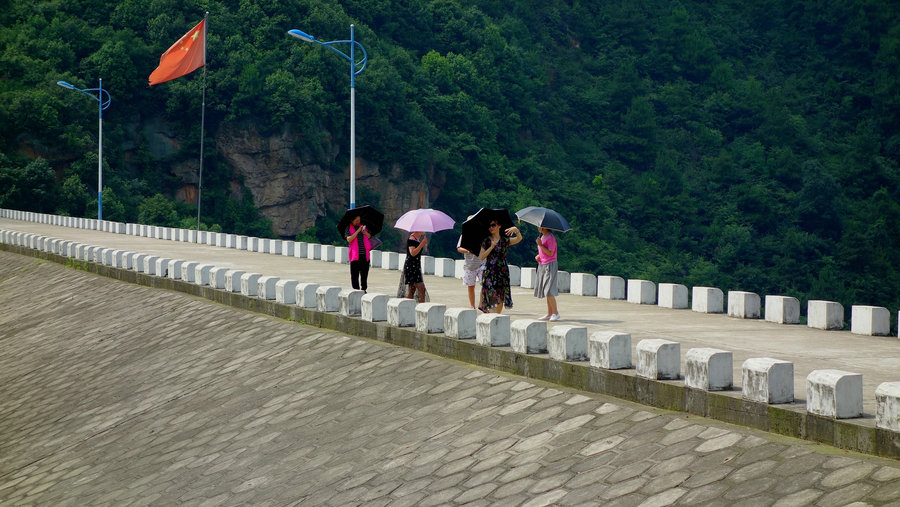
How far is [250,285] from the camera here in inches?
738

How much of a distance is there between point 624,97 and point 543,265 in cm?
8367

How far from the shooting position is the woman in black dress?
51.6ft

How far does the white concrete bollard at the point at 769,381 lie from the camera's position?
8672mm

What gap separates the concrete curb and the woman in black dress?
112cm

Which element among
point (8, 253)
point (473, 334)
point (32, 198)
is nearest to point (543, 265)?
point (473, 334)

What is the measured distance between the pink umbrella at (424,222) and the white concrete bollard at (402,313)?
1820 mm

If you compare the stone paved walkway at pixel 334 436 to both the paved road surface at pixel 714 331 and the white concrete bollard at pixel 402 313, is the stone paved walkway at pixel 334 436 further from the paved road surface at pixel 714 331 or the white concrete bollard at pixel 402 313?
the paved road surface at pixel 714 331

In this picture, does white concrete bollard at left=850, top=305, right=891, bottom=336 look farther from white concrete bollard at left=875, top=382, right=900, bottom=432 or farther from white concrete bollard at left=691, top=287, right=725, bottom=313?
white concrete bollard at left=875, top=382, right=900, bottom=432

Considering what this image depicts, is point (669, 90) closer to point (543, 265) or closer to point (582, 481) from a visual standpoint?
point (543, 265)

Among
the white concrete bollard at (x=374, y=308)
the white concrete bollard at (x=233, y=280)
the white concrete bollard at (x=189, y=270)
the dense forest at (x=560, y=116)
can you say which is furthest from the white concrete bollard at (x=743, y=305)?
the dense forest at (x=560, y=116)

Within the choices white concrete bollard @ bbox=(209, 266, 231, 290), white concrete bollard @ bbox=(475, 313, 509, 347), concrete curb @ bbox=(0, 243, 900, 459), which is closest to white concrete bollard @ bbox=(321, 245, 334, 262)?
white concrete bollard @ bbox=(209, 266, 231, 290)

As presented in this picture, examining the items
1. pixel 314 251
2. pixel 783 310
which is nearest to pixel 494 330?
pixel 783 310

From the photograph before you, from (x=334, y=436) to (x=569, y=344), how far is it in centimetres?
259

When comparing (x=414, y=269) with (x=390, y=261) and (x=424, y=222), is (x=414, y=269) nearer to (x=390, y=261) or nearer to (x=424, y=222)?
(x=424, y=222)
